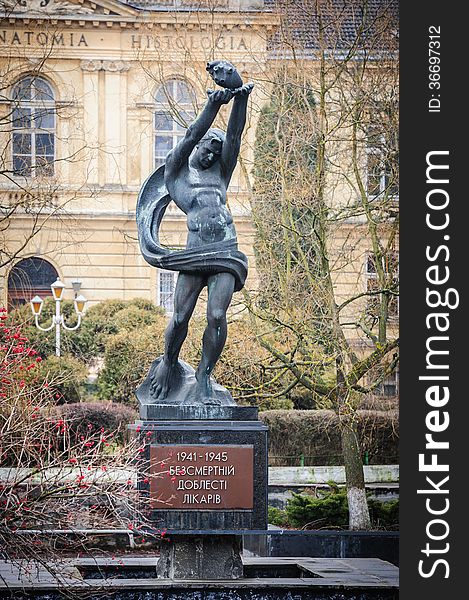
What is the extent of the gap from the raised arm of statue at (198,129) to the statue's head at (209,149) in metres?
0.11

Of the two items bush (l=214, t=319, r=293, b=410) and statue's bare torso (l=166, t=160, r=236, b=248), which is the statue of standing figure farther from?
bush (l=214, t=319, r=293, b=410)

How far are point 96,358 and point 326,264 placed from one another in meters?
11.4

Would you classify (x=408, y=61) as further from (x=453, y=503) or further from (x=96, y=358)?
(x=96, y=358)

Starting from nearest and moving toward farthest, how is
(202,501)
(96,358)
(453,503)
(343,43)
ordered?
(453,503) < (202,501) < (343,43) < (96,358)

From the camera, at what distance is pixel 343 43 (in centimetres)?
1898

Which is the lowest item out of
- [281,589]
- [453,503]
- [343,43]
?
[281,589]

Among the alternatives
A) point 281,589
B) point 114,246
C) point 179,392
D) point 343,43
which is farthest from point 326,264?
point 114,246

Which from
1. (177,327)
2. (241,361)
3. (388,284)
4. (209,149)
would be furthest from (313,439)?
(209,149)

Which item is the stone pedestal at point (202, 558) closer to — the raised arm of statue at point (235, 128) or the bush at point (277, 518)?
the raised arm of statue at point (235, 128)

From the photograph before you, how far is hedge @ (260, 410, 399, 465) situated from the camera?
2262cm

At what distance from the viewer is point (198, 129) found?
424 inches

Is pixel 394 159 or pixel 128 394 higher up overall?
pixel 394 159

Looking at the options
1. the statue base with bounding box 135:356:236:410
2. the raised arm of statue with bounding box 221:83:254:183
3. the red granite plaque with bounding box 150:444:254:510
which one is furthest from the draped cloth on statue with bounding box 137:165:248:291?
the red granite plaque with bounding box 150:444:254:510

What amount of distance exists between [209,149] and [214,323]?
1.45 meters
